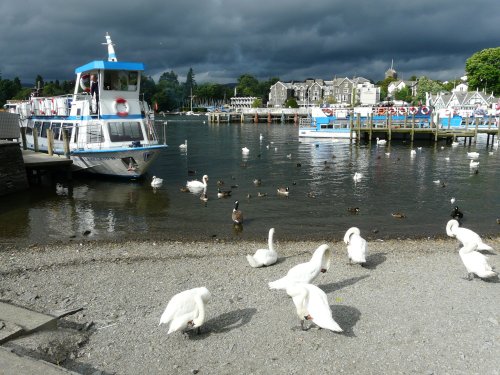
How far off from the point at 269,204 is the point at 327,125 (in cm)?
4537

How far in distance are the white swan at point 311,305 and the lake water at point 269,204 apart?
7.63 metres

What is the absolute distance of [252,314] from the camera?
8.84 metres

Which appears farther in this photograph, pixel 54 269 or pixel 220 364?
pixel 54 269

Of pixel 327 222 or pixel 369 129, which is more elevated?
pixel 369 129

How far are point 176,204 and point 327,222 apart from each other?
8050 mm

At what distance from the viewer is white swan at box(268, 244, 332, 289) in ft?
30.6

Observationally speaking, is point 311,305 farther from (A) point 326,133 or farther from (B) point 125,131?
(A) point 326,133

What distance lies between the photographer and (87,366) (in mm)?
6977

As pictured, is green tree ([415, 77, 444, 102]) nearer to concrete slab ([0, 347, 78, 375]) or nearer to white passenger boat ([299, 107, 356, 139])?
white passenger boat ([299, 107, 356, 139])

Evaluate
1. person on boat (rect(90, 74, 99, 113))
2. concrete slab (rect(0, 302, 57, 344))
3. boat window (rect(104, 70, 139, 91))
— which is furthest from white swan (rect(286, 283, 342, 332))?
boat window (rect(104, 70, 139, 91))

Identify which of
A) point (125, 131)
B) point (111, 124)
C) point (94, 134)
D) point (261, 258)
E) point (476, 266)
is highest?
point (111, 124)

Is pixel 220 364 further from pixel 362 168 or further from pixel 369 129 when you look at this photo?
pixel 369 129

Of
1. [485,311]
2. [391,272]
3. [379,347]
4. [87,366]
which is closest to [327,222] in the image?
[391,272]

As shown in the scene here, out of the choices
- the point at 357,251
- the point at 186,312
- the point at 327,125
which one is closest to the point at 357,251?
the point at 357,251
